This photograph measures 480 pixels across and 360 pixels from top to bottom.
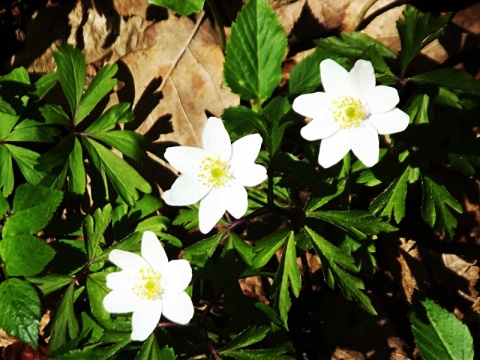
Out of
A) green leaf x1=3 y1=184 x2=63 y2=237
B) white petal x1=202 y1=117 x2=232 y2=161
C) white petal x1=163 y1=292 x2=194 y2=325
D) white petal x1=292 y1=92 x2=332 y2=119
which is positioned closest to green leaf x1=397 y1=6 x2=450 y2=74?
white petal x1=292 y1=92 x2=332 y2=119

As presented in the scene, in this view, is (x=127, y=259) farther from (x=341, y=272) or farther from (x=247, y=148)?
(x=341, y=272)

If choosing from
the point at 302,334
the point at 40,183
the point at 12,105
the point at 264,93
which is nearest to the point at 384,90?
the point at 264,93

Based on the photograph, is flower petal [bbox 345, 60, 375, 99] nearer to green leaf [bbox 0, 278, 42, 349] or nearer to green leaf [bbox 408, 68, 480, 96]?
green leaf [bbox 408, 68, 480, 96]

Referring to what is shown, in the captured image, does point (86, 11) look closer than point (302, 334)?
No

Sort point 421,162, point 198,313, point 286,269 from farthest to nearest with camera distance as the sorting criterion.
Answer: point 198,313 → point 421,162 → point 286,269

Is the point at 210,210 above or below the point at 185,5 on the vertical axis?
below

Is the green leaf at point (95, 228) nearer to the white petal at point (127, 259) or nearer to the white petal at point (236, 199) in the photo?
the white petal at point (127, 259)

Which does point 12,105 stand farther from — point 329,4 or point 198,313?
point 329,4

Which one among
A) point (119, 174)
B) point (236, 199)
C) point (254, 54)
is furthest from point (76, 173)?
point (254, 54)
